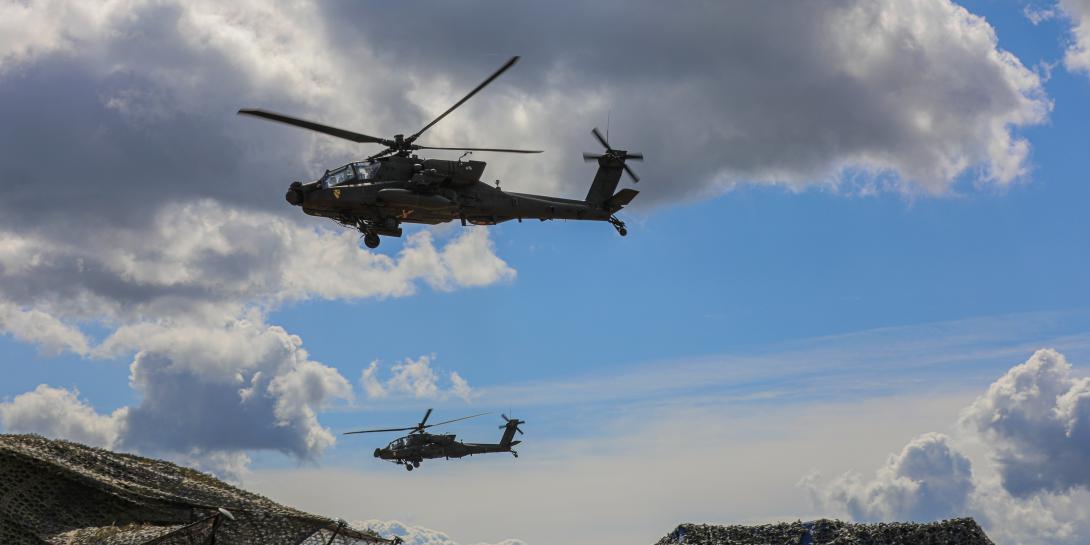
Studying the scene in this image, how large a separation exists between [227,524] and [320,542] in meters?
1.20

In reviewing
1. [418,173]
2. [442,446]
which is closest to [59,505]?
[418,173]

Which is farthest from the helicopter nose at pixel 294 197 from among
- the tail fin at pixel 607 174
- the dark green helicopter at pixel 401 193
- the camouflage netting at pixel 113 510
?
the camouflage netting at pixel 113 510

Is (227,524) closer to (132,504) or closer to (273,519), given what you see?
(273,519)

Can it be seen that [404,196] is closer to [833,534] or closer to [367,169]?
[367,169]

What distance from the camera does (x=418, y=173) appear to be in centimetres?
4684

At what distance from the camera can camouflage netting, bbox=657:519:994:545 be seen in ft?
107

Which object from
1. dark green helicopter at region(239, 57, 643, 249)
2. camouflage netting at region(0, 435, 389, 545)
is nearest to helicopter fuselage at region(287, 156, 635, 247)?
dark green helicopter at region(239, 57, 643, 249)

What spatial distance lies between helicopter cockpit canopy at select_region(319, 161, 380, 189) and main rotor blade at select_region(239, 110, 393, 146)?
1.33 m

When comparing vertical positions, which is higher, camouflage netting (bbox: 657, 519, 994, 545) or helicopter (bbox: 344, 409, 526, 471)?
helicopter (bbox: 344, 409, 526, 471)

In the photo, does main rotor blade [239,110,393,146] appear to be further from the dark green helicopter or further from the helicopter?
the helicopter

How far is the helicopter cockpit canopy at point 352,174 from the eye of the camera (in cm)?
4506

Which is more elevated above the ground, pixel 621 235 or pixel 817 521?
pixel 621 235

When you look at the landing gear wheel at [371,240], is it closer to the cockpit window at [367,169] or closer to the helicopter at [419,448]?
the cockpit window at [367,169]

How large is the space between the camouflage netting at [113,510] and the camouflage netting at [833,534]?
21.8 metres
